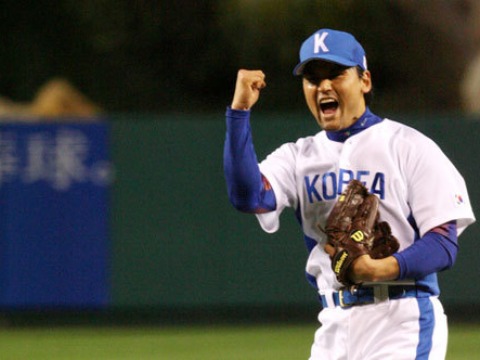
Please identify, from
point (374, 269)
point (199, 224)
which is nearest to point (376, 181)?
point (374, 269)

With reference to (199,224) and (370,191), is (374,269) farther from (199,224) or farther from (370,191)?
(199,224)

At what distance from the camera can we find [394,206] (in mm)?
4184

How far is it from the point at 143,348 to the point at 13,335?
139cm

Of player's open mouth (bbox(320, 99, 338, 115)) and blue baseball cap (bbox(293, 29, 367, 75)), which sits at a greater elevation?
blue baseball cap (bbox(293, 29, 367, 75))

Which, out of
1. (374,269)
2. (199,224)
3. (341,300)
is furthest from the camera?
(199,224)

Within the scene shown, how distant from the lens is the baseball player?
161 inches

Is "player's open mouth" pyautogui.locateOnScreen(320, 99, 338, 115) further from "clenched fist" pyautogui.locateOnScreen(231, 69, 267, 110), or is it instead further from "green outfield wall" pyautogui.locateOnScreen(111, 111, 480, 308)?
"green outfield wall" pyautogui.locateOnScreen(111, 111, 480, 308)

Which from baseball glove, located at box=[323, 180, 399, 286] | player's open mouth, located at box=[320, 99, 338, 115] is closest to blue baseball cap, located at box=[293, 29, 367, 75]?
player's open mouth, located at box=[320, 99, 338, 115]

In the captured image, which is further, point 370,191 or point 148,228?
point 148,228

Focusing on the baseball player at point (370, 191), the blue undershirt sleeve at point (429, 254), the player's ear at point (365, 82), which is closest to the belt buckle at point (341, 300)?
the baseball player at point (370, 191)

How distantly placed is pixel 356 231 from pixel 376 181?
0.24m

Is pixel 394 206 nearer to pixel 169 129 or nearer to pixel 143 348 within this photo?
pixel 143 348

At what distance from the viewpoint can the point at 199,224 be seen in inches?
400

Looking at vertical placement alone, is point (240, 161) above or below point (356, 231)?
above
